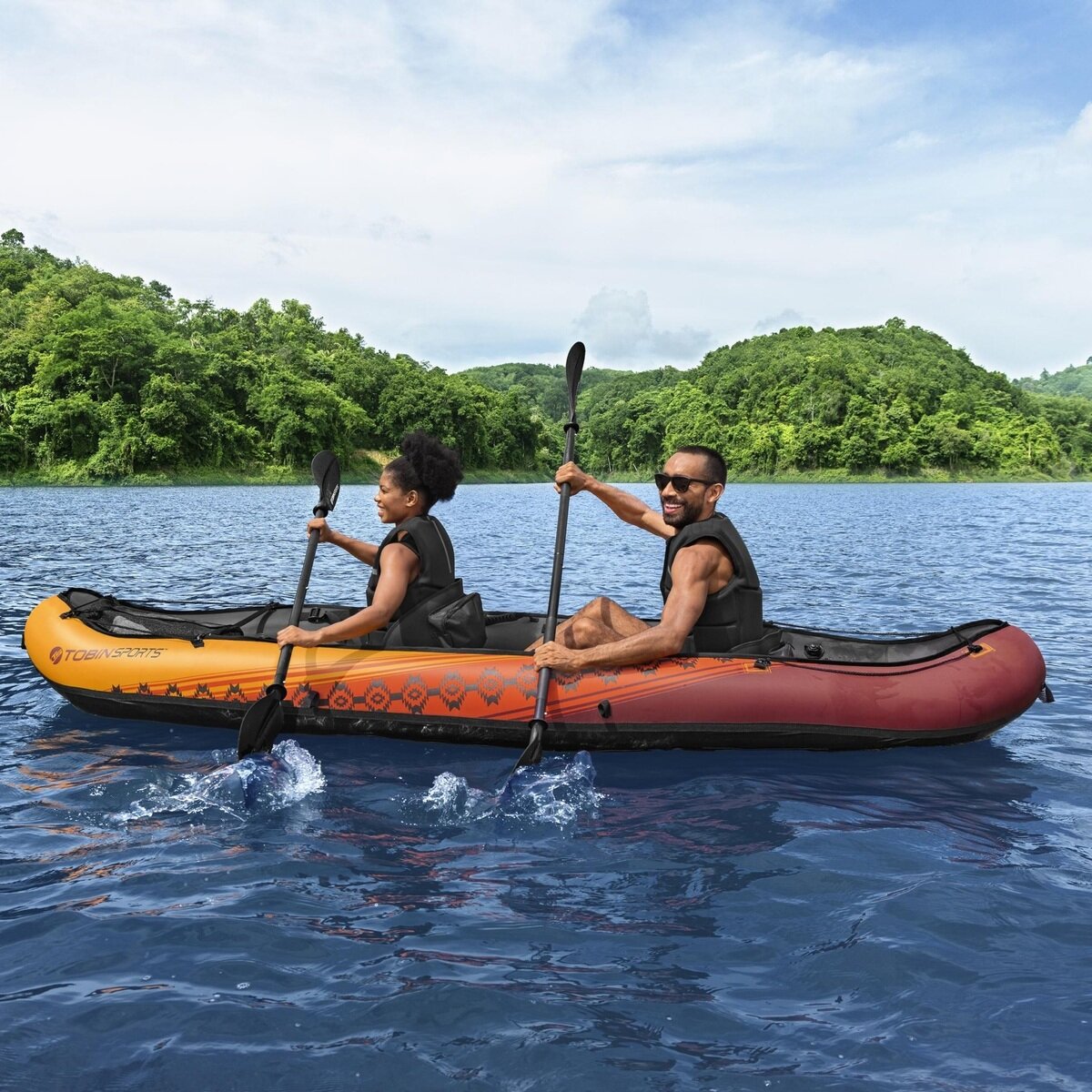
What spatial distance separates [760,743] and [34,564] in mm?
15348

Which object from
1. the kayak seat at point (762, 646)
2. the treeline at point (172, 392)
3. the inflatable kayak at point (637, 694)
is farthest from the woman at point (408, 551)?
the treeline at point (172, 392)

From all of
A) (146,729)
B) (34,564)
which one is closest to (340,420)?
(34,564)

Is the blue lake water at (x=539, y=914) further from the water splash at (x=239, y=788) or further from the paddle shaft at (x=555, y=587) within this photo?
the paddle shaft at (x=555, y=587)

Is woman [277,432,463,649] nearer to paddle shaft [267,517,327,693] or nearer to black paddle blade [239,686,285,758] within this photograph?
paddle shaft [267,517,327,693]

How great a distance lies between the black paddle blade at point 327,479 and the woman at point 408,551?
0.85m

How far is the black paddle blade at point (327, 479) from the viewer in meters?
7.78

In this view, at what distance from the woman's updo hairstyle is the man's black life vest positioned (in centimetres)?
19

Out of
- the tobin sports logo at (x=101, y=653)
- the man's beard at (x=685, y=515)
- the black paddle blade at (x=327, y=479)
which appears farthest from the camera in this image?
the black paddle blade at (x=327, y=479)

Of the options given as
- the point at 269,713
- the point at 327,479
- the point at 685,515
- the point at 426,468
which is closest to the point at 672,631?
the point at 685,515

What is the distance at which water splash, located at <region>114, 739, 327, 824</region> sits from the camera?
220 inches

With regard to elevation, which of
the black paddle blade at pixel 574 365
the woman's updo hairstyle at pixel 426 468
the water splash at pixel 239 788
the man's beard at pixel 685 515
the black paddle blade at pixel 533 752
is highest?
the black paddle blade at pixel 574 365

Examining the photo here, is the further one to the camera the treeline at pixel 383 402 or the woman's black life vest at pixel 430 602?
the treeline at pixel 383 402

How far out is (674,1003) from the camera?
3562mm

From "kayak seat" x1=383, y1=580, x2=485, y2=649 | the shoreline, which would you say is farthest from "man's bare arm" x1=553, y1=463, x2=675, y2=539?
the shoreline
